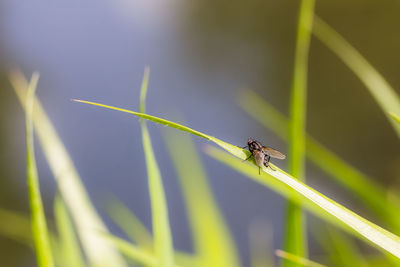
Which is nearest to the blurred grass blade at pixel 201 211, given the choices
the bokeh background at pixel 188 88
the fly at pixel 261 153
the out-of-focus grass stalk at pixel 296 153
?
the fly at pixel 261 153

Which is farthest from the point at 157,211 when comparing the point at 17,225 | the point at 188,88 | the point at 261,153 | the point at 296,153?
the point at 188,88

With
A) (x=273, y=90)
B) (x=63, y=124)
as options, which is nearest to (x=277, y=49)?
(x=273, y=90)

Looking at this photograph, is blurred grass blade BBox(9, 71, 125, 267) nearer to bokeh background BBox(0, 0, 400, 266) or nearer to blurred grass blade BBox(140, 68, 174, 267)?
blurred grass blade BBox(140, 68, 174, 267)

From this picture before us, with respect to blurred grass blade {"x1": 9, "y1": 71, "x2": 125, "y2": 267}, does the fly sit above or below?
above

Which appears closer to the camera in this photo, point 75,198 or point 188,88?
point 75,198

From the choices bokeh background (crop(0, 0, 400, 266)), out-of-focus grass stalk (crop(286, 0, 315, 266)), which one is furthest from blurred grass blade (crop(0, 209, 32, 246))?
bokeh background (crop(0, 0, 400, 266))

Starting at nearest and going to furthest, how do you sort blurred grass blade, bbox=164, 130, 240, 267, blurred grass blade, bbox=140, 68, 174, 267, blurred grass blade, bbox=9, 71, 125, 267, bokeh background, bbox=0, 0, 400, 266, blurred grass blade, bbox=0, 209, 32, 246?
blurred grass blade, bbox=140, 68, 174, 267 → blurred grass blade, bbox=9, 71, 125, 267 → blurred grass blade, bbox=164, 130, 240, 267 → blurred grass blade, bbox=0, 209, 32, 246 → bokeh background, bbox=0, 0, 400, 266

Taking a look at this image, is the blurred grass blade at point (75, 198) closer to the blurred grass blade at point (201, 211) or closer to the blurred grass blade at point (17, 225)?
the blurred grass blade at point (201, 211)

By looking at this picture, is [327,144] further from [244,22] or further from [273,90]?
[244,22]

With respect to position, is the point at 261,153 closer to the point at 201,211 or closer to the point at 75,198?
the point at 201,211

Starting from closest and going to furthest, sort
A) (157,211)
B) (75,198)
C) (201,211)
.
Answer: (157,211), (75,198), (201,211)
